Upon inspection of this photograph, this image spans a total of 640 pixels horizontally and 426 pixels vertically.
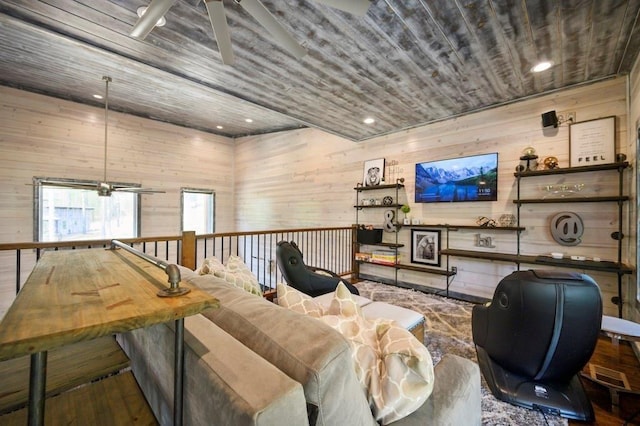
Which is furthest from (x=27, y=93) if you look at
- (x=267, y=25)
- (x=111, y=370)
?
(x=111, y=370)

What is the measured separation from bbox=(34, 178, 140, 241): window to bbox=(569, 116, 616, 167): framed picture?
22.6 feet

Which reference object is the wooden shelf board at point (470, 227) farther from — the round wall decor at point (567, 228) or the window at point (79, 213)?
the window at point (79, 213)

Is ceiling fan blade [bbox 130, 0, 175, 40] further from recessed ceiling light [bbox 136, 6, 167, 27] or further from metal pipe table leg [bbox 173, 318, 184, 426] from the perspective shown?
metal pipe table leg [bbox 173, 318, 184, 426]

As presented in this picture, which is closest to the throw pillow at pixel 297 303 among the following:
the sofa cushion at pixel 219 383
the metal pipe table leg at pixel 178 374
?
the sofa cushion at pixel 219 383

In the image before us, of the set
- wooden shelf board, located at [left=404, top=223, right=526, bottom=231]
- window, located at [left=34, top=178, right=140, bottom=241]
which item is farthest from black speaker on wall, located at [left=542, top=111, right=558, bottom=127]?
window, located at [left=34, top=178, right=140, bottom=241]

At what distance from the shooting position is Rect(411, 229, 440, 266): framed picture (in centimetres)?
440

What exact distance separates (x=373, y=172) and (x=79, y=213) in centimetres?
601

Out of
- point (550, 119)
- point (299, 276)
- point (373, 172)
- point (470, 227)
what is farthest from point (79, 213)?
point (550, 119)

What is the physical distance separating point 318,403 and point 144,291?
63 centimetres

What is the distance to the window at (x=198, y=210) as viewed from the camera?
22.7ft

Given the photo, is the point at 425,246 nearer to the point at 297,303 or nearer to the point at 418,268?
Answer: the point at 418,268

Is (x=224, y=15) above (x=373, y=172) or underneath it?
above

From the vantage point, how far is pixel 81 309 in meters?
0.70

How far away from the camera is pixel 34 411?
621mm
